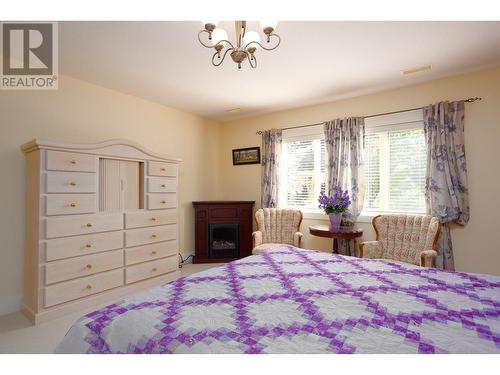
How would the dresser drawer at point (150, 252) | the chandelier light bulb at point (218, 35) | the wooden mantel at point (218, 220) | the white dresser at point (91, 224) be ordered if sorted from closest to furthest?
the chandelier light bulb at point (218, 35) < the white dresser at point (91, 224) < the dresser drawer at point (150, 252) < the wooden mantel at point (218, 220)

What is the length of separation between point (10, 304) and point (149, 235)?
159 cm

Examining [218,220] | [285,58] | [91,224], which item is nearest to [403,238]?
[285,58]

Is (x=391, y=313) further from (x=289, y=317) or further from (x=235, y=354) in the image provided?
(x=235, y=354)

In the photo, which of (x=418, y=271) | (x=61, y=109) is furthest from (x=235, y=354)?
(x=61, y=109)

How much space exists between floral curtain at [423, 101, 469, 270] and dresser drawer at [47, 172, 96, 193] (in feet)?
13.7

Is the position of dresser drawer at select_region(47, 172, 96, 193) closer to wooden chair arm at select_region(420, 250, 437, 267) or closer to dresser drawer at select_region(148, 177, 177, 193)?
dresser drawer at select_region(148, 177, 177, 193)

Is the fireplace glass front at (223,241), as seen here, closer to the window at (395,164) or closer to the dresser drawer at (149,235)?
the dresser drawer at (149,235)

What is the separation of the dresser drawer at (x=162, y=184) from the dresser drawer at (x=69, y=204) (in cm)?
78

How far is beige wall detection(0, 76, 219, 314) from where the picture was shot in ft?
9.80

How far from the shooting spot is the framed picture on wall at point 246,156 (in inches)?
205

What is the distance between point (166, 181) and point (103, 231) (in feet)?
3.63

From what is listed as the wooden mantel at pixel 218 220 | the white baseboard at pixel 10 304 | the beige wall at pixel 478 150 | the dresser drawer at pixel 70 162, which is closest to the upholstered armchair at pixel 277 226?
the wooden mantel at pixel 218 220

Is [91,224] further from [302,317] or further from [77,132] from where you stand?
[302,317]
